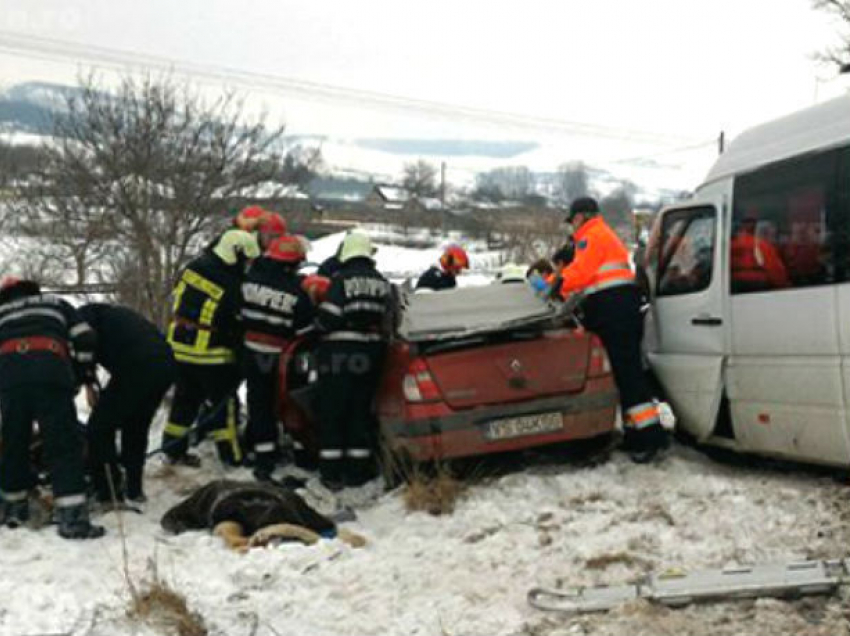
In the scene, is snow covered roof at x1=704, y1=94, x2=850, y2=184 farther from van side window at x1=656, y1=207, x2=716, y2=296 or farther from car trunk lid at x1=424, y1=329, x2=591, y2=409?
car trunk lid at x1=424, y1=329, x2=591, y2=409

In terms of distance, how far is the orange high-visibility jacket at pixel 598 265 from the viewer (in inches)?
277

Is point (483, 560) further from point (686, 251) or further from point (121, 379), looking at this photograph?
point (686, 251)

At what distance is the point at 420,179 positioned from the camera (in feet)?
256

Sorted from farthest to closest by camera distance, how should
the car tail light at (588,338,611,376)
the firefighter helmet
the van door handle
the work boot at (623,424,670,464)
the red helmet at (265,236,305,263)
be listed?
1. the red helmet at (265,236,305,263)
2. the firefighter helmet
3. the work boot at (623,424,670,464)
4. the car tail light at (588,338,611,376)
5. the van door handle

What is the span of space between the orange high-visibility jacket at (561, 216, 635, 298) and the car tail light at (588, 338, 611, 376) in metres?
0.49

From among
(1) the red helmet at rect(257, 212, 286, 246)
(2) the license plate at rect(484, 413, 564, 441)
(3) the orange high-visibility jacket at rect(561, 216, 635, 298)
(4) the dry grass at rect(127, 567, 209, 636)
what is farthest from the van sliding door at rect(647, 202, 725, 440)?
(4) the dry grass at rect(127, 567, 209, 636)

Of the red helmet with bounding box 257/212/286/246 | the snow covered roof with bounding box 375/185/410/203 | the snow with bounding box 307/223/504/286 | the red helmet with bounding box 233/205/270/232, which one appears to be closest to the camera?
the red helmet with bounding box 257/212/286/246

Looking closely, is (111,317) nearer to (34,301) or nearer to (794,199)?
(34,301)

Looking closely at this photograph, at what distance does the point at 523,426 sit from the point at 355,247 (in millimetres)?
1940

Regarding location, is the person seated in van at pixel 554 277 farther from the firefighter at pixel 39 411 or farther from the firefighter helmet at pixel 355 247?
the firefighter at pixel 39 411

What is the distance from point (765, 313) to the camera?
6133 millimetres

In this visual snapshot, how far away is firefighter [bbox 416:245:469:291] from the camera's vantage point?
38.4ft

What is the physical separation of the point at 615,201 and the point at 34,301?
241 feet

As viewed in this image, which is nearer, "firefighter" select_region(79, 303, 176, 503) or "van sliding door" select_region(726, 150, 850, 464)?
"van sliding door" select_region(726, 150, 850, 464)
